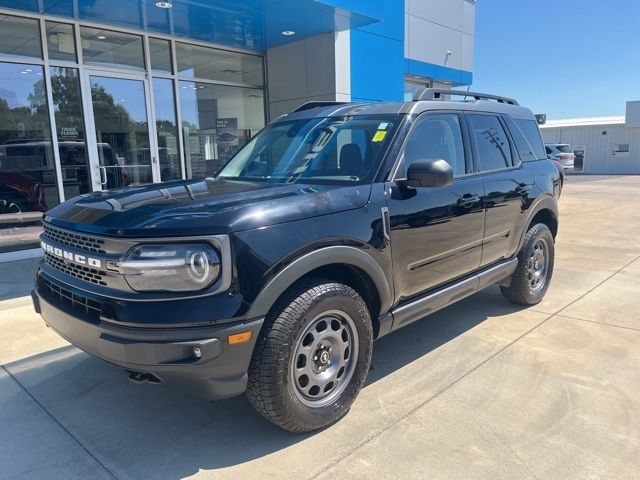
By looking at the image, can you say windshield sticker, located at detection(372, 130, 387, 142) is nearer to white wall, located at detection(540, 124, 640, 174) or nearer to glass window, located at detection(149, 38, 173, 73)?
glass window, located at detection(149, 38, 173, 73)

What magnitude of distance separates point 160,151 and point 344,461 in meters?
8.25

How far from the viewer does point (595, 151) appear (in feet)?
121

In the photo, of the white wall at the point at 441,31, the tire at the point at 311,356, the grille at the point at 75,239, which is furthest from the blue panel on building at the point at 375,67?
the grille at the point at 75,239

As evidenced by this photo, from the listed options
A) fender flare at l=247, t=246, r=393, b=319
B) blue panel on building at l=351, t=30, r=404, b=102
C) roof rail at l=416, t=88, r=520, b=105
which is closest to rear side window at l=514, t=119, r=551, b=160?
roof rail at l=416, t=88, r=520, b=105

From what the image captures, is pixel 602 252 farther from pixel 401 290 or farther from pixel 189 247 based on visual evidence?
pixel 189 247

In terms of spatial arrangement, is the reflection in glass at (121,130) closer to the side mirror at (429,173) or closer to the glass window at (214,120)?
the glass window at (214,120)

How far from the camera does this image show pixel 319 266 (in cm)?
280

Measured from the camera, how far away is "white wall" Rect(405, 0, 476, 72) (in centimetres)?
1395

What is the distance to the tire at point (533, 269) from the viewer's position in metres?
4.86

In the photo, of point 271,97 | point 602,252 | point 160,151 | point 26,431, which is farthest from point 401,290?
point 271,97

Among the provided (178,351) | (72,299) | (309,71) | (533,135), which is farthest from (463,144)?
(309,71)

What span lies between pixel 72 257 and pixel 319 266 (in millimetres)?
1370

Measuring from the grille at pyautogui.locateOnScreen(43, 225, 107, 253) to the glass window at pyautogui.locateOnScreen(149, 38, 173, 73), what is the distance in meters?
7.27


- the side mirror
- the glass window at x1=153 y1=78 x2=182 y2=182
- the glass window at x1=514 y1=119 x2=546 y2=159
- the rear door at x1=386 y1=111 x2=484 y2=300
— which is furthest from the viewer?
the glass window at x1=153 y1=78 x2=182 y2=182
